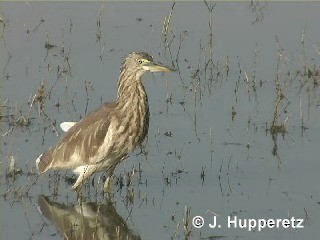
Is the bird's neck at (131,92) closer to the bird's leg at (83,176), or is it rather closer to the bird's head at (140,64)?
the bird's head at (140,64)

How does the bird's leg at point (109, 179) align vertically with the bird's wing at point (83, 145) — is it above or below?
below

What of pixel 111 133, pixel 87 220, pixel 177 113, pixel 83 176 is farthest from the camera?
pixel 177 113

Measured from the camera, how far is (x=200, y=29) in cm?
1500

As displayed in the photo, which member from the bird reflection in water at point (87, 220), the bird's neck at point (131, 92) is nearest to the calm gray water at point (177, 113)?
the bird reflection in water at point (87, 220)

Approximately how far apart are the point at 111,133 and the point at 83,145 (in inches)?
11.9

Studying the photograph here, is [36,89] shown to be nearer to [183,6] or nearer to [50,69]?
[50,69]

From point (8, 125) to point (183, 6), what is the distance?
18.8ft

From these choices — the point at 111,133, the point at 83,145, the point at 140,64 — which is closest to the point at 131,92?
the point at 140,64

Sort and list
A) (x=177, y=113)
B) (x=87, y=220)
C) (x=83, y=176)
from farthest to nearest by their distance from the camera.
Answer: (x=177, y=113), (x=83, y=176), (x=87, y=220)

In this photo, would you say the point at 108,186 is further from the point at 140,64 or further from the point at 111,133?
the point at 140,64

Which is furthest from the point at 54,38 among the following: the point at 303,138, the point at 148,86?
the point at 303,138

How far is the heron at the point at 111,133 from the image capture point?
30.3ft

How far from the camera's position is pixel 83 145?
938 centimetres

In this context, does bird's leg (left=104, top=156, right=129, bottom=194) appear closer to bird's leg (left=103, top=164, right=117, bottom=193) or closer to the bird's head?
bird's leg (left=103, top=164, right=117, bottom=193)
